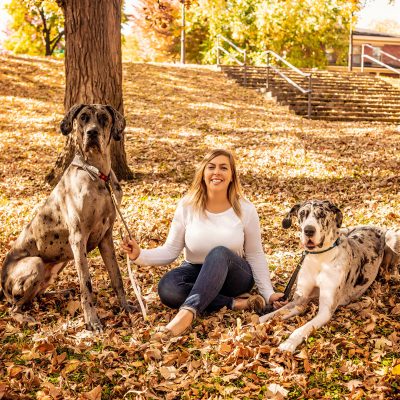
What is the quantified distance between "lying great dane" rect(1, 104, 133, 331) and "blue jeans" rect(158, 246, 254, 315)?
606 millimetres

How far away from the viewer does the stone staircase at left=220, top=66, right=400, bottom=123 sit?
53.3 ft

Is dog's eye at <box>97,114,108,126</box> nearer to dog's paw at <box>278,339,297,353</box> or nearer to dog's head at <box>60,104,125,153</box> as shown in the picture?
dog's head at <box>60,104,125,153</box>

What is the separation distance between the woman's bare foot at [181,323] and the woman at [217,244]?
0.34 m

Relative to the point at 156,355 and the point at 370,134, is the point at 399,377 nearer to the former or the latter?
the point at 156,355

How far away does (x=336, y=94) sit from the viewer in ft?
58.2

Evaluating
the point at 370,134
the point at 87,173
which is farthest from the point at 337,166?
the point at 87,173

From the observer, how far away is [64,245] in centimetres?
447

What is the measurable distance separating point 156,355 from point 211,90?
14.4 metres

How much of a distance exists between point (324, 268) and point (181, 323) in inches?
50.0

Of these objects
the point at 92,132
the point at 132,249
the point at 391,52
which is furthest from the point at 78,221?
the point at 391,52

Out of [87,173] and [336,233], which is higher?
[87,173]

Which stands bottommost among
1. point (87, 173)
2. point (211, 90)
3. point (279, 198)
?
point (279, 198)

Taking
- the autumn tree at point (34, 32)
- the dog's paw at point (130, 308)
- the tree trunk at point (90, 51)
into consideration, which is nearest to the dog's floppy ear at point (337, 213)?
the dog's paw at point (130, 308)

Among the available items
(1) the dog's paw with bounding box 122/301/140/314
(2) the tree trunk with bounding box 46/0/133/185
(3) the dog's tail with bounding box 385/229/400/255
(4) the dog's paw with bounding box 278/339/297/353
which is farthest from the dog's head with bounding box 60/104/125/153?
(2) the tree trunk with bounding box 46/0/133/185
